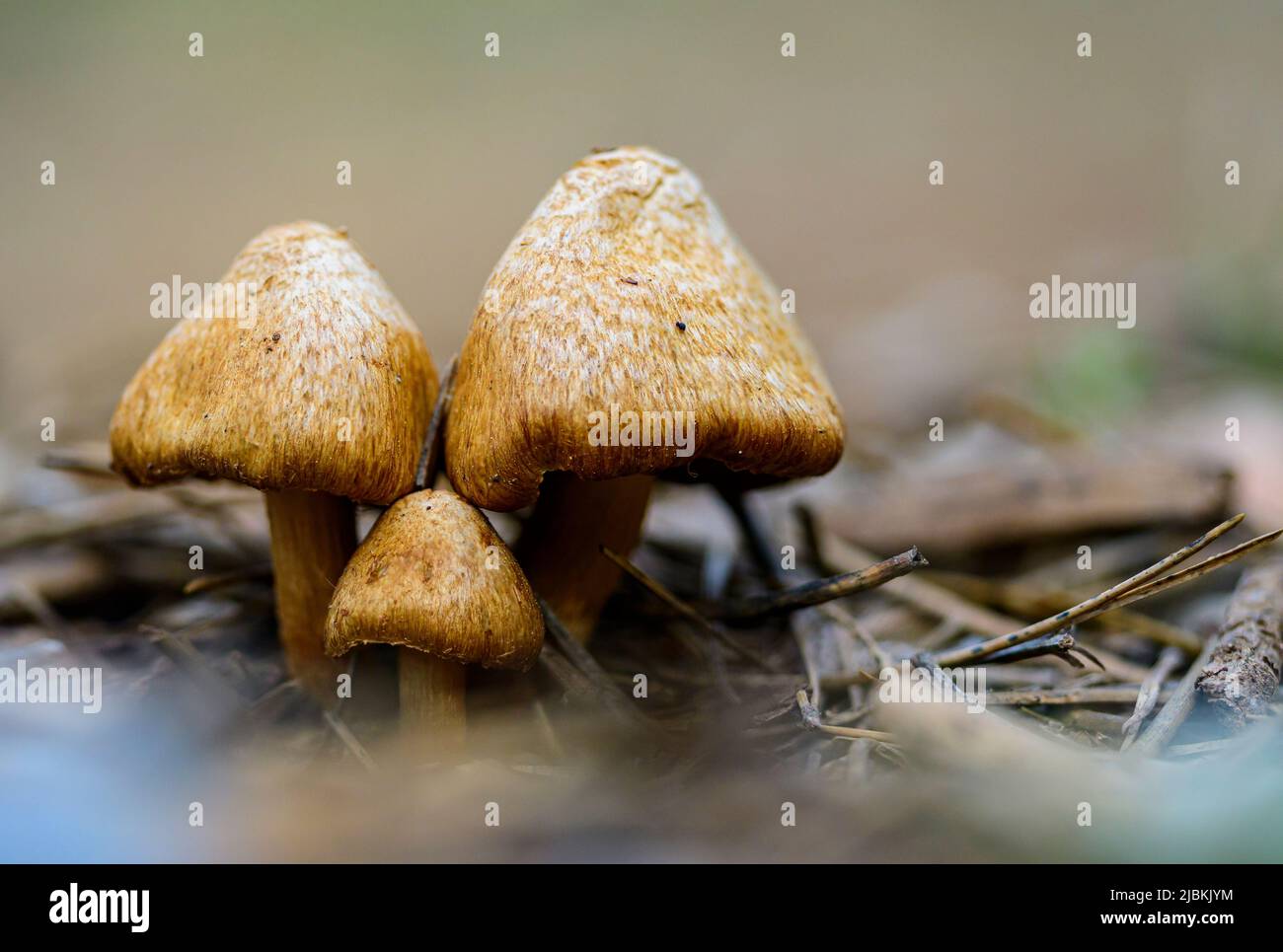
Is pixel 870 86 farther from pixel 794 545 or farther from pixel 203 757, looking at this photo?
pixel 203 757

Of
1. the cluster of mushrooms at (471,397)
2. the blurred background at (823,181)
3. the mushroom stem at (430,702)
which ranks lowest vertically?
the mushroom stem at (430,702)

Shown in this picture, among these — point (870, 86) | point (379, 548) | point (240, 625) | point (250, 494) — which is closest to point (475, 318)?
point (379, 548)

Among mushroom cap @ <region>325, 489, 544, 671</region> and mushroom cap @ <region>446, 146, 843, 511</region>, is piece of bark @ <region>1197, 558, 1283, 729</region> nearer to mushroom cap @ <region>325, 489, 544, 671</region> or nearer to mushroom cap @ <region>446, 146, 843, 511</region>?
mushroom cap @ <region>446, 146, 843, 511</region>

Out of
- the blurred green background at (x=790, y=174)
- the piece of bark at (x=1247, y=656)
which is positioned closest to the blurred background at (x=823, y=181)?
the blurred green background at (x=790, y=174)

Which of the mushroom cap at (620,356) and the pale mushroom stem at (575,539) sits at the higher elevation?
the mushroom cap at (620,356)

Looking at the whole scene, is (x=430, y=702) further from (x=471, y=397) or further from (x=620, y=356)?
(x=620, y=356)

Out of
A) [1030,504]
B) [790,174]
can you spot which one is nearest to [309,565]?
[1030,504]

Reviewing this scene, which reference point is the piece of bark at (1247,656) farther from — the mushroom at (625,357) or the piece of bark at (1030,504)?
the mushroom at (625,357)

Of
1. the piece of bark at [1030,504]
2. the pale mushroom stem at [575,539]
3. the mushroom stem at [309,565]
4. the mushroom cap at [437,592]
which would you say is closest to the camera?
the mushroom cap at [437,592]
